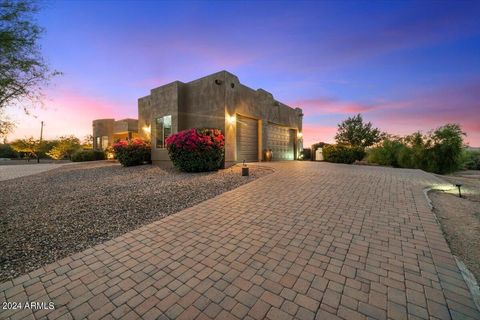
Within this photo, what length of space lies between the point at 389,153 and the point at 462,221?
12136 millimetres

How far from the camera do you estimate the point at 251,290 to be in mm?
1830

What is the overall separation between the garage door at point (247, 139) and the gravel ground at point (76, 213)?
15.7 feet

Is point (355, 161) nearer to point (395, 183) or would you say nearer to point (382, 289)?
point (395, 183)

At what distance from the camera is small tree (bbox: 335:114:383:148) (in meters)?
32.7

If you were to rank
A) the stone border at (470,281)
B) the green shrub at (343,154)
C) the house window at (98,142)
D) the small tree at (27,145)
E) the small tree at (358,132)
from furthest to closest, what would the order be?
the small tree at (358,132), the house window at (98,142), the small tree at (27,145), the green shrub at (343,154), the stone border at (470,281)

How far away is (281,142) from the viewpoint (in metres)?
15.6

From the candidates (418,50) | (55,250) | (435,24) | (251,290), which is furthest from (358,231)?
(418,50)

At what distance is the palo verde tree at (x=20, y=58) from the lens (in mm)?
4309

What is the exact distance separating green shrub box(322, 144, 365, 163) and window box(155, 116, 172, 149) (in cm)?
1264

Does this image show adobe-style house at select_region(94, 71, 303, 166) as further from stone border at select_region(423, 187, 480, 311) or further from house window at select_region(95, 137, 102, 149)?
house window at select_region(95, 137, 102, 149)

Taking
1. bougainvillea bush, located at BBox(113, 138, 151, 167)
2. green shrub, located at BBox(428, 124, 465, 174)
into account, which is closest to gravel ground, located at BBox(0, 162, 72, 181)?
bougainvillea bush, located at BBox(113, 138, 151, 167)

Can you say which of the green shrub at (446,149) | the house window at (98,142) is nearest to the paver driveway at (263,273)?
the green shrub at (446,149)

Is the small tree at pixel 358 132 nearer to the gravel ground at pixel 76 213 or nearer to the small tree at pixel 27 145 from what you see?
the gravel ground at pixel 76 213

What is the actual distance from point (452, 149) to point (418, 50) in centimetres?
685
